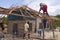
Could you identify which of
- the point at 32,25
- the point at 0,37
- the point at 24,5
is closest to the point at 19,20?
the point at 32,25

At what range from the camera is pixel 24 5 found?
434 inches

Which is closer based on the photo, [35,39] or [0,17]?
[0,17]

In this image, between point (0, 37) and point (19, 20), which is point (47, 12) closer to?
point (0, 37)

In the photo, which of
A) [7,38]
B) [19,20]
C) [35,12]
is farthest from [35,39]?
[19,20]

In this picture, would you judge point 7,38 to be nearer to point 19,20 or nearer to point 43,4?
point 43,4

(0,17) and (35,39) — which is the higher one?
(0,17)

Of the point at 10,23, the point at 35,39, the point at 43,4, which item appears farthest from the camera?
the point at 10,23

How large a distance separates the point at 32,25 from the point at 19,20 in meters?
3.09

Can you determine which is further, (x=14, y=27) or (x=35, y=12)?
(x=14, y=27)

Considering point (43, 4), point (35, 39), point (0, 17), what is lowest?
point (35, 39)

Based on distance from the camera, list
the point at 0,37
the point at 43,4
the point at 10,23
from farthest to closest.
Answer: the point at 10,23, the point at 43,4, the point at 0,37

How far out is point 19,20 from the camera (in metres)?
18.3

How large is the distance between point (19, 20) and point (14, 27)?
140 centimetres

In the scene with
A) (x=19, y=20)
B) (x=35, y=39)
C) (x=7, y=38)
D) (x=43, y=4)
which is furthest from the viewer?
(x=19, y=20)
